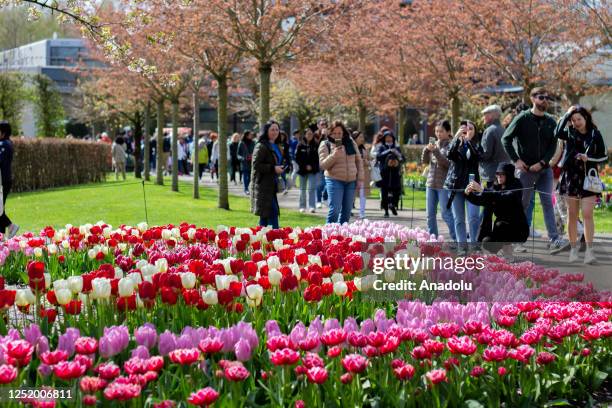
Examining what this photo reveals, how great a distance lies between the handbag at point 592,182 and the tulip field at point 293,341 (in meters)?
3.25

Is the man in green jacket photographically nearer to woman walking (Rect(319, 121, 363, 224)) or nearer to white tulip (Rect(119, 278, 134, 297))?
woman walking (Rect(319, 121, 363, 224))

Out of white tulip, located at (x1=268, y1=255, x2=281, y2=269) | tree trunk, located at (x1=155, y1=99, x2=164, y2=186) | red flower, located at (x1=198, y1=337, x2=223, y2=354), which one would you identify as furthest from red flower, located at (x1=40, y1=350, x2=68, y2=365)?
tree trunk, located at (x1=155, y1=99, x2=164, y2=186)

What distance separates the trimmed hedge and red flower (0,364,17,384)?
835 inches

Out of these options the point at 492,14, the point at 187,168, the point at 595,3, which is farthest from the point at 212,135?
the point at 595,3

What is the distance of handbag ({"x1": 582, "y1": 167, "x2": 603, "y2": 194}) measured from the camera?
31.6 ft

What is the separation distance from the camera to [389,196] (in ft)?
54.3

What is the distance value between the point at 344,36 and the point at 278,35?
1.43m

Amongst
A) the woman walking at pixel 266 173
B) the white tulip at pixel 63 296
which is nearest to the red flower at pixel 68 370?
the white tulip at pixel 63 296

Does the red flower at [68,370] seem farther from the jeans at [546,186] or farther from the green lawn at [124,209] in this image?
the green lawn at [124,209]

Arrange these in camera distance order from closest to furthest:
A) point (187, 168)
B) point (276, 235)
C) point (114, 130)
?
point (276, 235)
point (187, 168)
point (114, 130)

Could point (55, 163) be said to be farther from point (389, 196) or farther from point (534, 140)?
point (534, 140)

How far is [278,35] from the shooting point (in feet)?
55.0

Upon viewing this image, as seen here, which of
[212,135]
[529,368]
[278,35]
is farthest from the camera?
[212,135]

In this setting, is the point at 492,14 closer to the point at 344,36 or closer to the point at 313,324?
the point at 344,36
